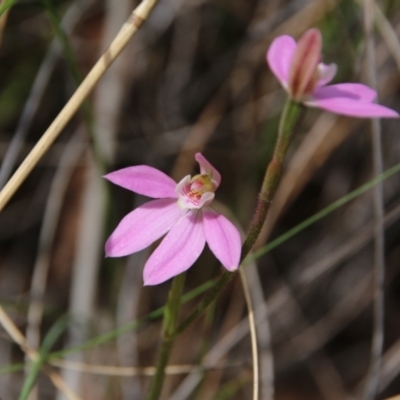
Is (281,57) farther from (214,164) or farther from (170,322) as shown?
(214,164)

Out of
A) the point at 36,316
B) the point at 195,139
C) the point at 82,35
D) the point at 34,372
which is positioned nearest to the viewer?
the point at 34,372

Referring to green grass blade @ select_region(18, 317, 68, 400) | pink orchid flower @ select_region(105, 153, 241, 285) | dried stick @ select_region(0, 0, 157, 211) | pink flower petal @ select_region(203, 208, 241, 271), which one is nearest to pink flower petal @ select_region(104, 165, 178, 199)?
pink orchid flower @ select_region(105, 153, 241, 285)

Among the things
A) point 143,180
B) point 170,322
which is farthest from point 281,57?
point 170,322

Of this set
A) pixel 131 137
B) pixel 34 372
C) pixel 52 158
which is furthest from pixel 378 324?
pixel 52 158

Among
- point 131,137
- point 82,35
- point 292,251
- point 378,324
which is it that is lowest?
point 378,324

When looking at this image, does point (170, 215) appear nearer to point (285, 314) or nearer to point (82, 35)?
point (285, 314)

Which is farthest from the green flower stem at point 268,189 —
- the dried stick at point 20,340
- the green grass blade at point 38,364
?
the dried stick at point 20,340

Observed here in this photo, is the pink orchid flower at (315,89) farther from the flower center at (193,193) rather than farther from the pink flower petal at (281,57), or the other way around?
the flower center at (193,193)
